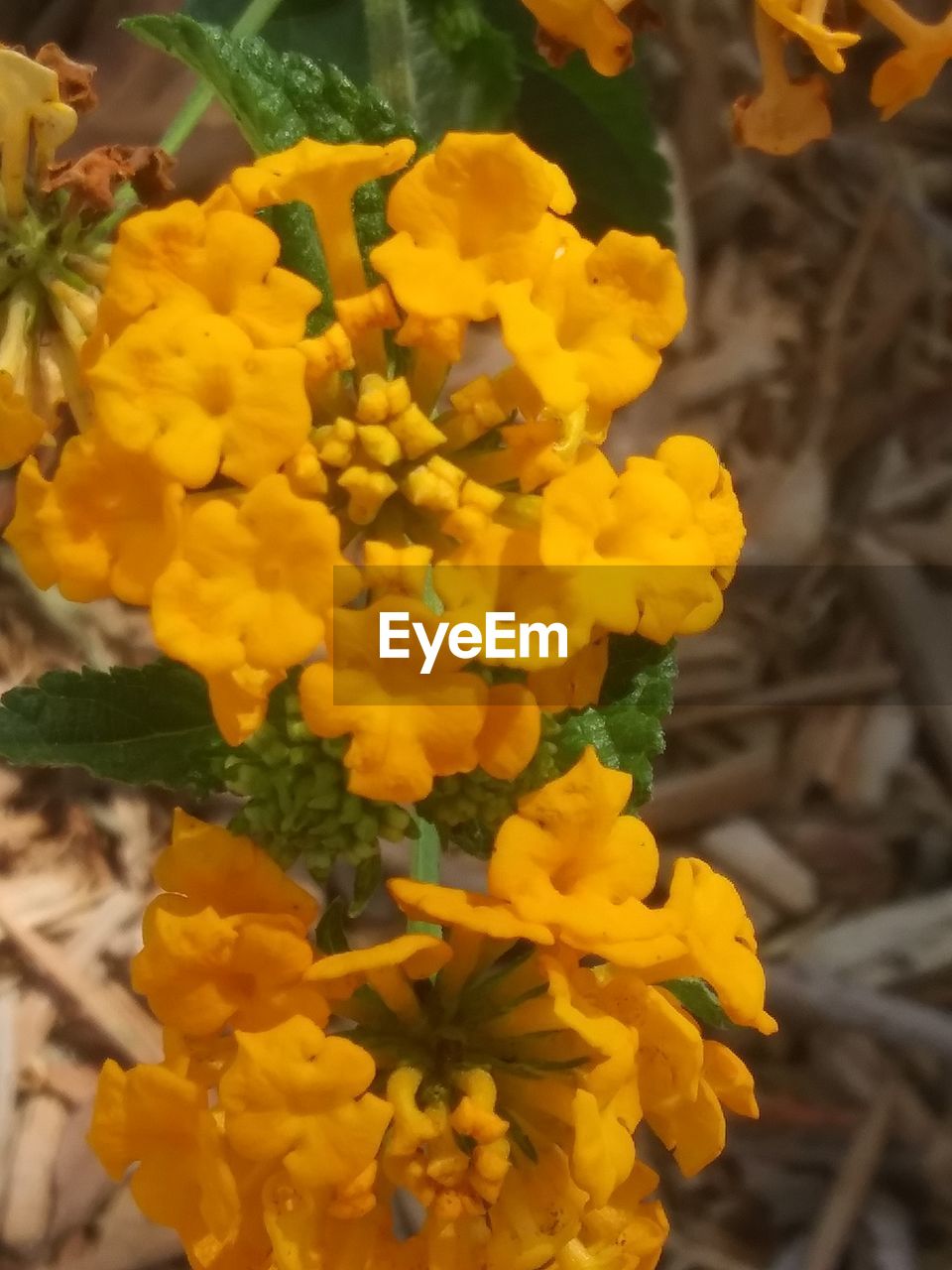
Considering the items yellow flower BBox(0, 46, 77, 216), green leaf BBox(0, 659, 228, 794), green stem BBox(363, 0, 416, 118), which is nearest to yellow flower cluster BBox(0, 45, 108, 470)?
yellow flower BBox(0, 46, 77, 216)

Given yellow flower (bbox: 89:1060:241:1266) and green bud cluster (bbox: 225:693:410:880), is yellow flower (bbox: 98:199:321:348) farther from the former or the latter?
yellow flower (bbox: 89:1060:241:1266)

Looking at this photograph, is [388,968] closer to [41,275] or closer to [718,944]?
[718,944]

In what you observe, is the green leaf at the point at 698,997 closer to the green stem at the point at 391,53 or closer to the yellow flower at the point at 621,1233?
the yellow flower at the point at 621,1233

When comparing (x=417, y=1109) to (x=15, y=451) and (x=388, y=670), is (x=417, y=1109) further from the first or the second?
(x=15, y=451)

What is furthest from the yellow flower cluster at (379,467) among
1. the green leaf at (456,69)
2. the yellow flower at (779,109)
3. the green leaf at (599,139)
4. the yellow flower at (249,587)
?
the green leaf at (599,139)

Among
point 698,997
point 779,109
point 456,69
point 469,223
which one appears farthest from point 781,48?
point 698,997

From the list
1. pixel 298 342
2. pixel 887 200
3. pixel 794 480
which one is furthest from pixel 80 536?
pixel 887 200
